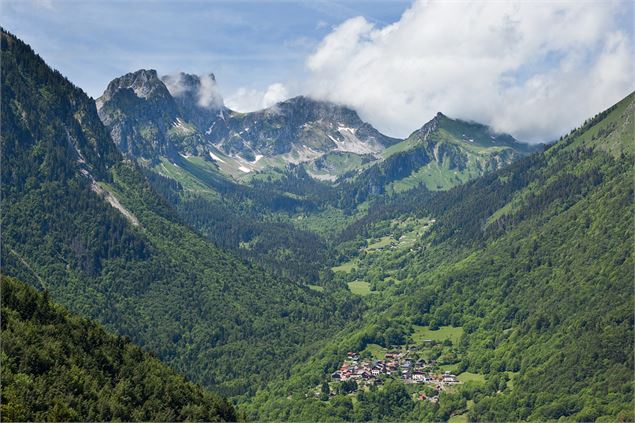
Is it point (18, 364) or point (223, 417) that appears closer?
point (18, 364)

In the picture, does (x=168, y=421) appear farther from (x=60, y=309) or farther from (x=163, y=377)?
(x=60, y=309)

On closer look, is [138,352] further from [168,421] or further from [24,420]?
[24,420]

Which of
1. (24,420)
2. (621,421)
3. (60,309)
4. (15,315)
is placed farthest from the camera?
(621,421)

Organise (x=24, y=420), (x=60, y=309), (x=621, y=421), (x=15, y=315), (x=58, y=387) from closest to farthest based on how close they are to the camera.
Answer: (x=24, y=420) < (x=58, y=387) < (x=15, y=315) < (x=60, y=309) < (x=621, y=421)

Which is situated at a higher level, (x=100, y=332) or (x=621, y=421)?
(x=100, y=332)

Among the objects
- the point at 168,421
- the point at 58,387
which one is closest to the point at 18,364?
the point at 58,387

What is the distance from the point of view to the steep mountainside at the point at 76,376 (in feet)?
382

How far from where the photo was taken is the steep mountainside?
116312mm

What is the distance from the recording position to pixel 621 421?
199750 millimetres

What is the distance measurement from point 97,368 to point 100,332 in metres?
14.4

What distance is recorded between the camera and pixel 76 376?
128500 millimetres

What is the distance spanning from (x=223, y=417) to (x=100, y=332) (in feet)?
93.3

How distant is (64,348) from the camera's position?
13638 cm

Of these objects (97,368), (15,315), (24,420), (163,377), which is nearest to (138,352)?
(163,377)
